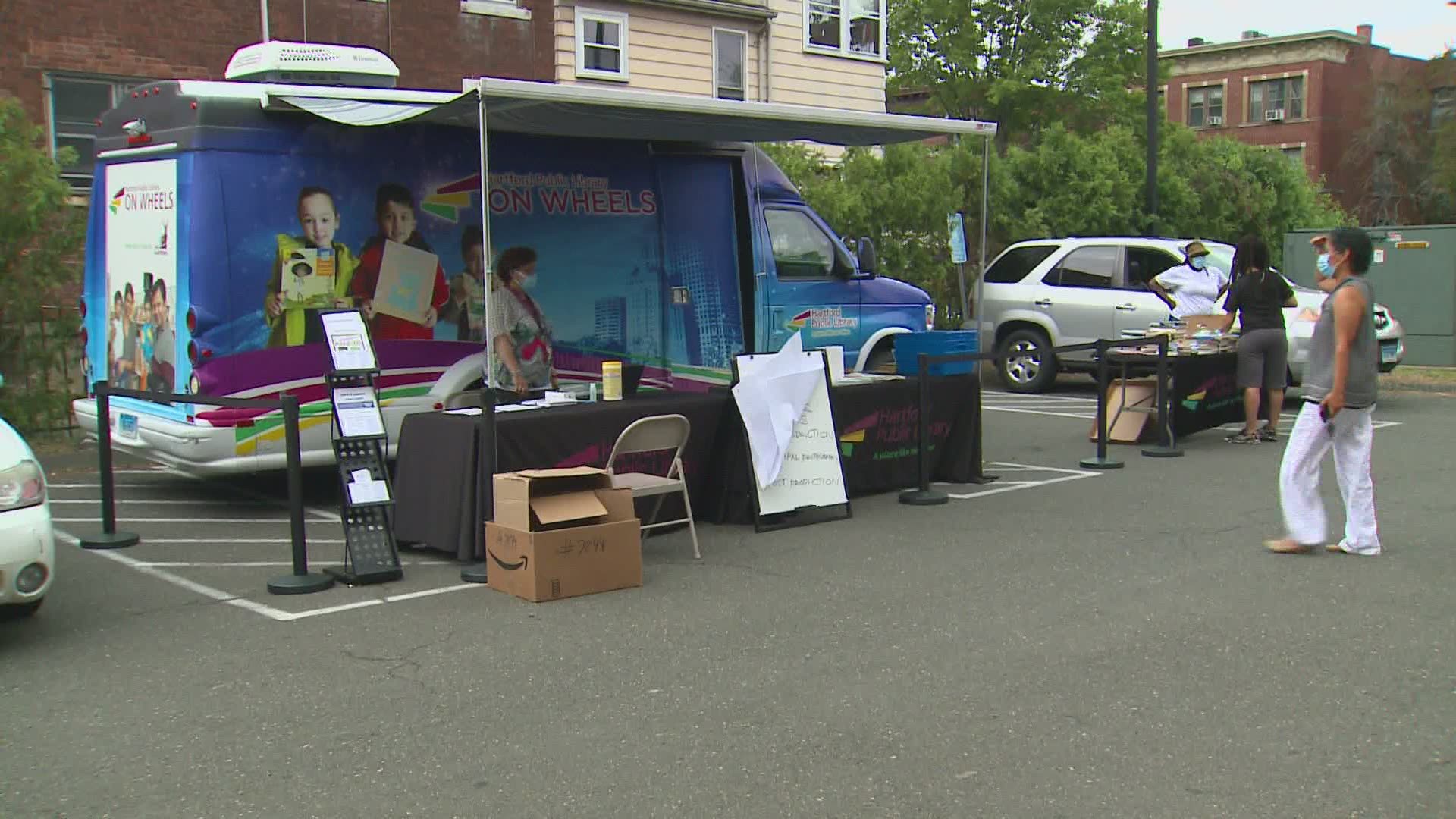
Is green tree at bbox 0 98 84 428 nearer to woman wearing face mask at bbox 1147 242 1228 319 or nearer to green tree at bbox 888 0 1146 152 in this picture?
woman wearing face mask at bbox 1147 242 1228 319

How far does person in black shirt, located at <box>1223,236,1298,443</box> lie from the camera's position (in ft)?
41.3

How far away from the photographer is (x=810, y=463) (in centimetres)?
924

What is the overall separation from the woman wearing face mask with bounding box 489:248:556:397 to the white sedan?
170 inches

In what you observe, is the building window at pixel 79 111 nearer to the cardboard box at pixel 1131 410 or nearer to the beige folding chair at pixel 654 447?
the beige folding chair at pixel 654 447

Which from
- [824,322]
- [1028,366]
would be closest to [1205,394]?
[824,322]

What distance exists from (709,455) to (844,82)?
1741 cm

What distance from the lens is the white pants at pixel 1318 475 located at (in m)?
7.71

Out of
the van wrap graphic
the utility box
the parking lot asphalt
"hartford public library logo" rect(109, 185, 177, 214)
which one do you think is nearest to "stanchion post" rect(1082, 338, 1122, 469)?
the parking lot asphalt

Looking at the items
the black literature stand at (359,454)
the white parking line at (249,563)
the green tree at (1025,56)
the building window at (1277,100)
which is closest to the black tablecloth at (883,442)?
the white parking line at (249,563)

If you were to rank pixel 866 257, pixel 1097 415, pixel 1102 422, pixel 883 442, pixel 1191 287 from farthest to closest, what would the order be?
pixel 1191 287, pixel 866 257, pixel 1097 415, pixel 1102 422, pixel 883 442

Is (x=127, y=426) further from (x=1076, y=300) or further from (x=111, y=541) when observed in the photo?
(x=1076, y=300)

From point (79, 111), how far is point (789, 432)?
12.3 meters

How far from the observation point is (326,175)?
9570 millimetres

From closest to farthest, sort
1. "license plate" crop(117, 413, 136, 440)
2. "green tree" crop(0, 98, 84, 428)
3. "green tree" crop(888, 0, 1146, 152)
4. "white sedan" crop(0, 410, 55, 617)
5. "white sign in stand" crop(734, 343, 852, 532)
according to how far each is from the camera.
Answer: "white sedan" crop(0, 410, 55, 617), "white sign in stand" crop(734, 343, 852, 532), "license plate" crop(117, 413, 136, 440), "green tree" crop(0, 98, 84, 428), "green tree" crop(888, 0, 1146, 152)
